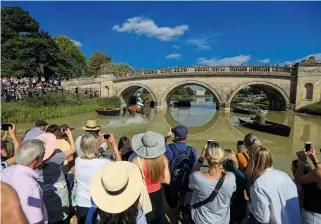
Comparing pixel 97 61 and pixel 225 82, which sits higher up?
pixel 97 61

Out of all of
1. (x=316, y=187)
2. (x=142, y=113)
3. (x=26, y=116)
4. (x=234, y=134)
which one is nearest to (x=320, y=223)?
(x=316, y=187)

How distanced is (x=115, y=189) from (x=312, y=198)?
188 cm

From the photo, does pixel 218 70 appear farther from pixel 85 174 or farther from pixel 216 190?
pixel 85 174

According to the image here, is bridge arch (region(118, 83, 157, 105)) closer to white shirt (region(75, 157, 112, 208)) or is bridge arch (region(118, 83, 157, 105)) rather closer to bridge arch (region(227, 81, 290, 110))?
bridge arch (region(227, 81, 290, 110))

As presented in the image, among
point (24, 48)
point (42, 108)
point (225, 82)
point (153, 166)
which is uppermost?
point (24, 48)

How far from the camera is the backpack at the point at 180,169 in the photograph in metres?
3.01

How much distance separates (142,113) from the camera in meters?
20.2

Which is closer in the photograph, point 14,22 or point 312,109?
point 312,109

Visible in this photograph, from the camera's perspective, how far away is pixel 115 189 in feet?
5.16

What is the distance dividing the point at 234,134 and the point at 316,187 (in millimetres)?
11674

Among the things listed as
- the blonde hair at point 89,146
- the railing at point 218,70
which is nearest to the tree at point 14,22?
the railing at point 218,70

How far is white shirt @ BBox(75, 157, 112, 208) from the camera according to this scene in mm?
2441

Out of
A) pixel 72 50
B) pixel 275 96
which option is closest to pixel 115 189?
pixel 275 96

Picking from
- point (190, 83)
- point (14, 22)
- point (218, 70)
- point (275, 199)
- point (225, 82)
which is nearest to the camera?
point (275, 199)
